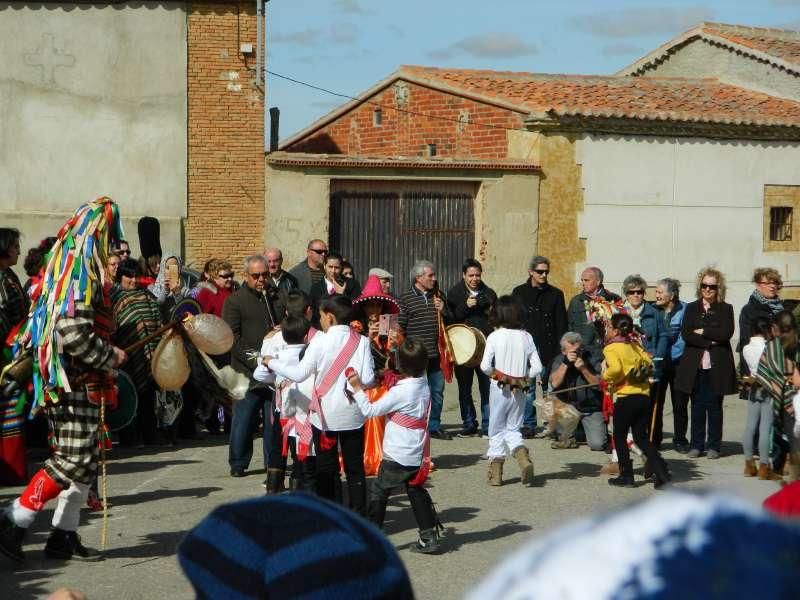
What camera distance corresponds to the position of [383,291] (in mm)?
12070

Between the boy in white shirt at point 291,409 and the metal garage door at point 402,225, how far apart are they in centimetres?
1086

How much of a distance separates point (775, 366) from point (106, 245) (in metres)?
5.62

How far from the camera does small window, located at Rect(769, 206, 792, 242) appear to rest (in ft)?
78.0

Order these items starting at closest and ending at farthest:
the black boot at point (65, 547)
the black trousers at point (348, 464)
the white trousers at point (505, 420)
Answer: the black boot at point (65, 547) < the black trousers at point (348, 464) < the white trousers at point (505, 420)

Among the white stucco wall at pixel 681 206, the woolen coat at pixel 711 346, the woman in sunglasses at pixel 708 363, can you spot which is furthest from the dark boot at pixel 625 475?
the white stucco wall at pixel 681 206

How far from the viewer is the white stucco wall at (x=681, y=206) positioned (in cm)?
2169

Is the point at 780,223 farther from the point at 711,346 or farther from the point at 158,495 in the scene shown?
the point at 158,495

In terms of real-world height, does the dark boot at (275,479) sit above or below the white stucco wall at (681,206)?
below

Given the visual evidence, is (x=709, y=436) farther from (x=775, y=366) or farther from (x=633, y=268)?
(x=633, y=268)

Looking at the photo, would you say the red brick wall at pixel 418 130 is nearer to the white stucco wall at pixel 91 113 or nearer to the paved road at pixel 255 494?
the white stucco wall at pixel 91 113

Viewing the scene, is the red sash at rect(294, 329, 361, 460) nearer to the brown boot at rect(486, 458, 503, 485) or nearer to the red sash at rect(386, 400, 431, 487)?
the red sash at rect(386, 400, 431, 487)

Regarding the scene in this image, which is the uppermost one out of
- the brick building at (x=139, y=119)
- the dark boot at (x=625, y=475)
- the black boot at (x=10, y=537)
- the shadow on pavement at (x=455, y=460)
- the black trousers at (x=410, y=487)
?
the brick building at (x=139, y=119)

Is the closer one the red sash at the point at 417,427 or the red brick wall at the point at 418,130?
the red sash at the point at 417,427

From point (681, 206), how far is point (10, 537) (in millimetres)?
17237
